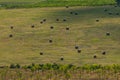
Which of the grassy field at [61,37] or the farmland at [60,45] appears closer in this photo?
the farmland at [60,45]

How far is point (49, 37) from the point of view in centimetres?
3600

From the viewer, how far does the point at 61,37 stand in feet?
118

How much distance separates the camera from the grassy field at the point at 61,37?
1135 inches

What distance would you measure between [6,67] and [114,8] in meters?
30.8

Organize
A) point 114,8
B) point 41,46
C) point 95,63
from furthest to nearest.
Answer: point 114,8 → point 41,46 → point 95,63

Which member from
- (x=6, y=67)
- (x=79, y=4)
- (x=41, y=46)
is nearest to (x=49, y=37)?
(x=41, y=46)

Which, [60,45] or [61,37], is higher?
[60,45]

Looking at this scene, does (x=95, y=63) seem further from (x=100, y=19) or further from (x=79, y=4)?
(x=79, y=4)

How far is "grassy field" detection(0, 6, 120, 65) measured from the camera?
1135 inches

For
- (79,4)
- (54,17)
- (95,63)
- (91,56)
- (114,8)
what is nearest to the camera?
(95,63)

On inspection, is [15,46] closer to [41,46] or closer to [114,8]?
[41,46]

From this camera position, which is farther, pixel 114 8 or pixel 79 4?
pixel 79 4

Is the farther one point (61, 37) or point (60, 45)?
point (61, 37)

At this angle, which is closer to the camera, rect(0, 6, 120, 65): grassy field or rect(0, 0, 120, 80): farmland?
rect(0, 0, 120, 80): farmland
